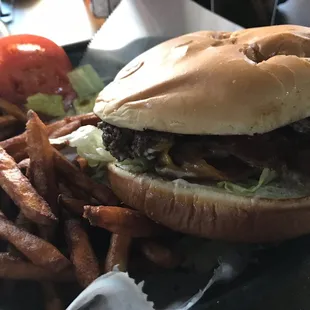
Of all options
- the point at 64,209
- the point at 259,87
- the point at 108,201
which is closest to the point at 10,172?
the point at 64,209

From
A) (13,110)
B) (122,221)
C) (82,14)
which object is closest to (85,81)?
(13,110)

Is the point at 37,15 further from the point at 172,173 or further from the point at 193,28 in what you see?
the point at 172,173

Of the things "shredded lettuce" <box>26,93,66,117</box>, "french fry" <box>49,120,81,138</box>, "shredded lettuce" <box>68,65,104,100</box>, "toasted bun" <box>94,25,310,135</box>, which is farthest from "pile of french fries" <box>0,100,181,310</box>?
"shredded lettuce" <box>68,65,104,100</box>

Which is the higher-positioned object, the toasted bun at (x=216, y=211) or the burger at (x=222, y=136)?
the burger at (x=222, y=136)

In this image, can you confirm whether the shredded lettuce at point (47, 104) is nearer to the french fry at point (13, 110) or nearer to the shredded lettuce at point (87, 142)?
the french fry at point (13, 110)

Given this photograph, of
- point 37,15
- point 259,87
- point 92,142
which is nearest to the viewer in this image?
point 259,87

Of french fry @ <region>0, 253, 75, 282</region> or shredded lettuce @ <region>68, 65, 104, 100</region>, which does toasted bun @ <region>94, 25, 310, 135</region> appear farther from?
shredded lettuce @ <region>68, 65, 104, 100</region>

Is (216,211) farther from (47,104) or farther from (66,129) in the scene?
(47,104)

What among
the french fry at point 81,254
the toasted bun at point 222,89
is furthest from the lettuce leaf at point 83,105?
the french fry at point 81,254
